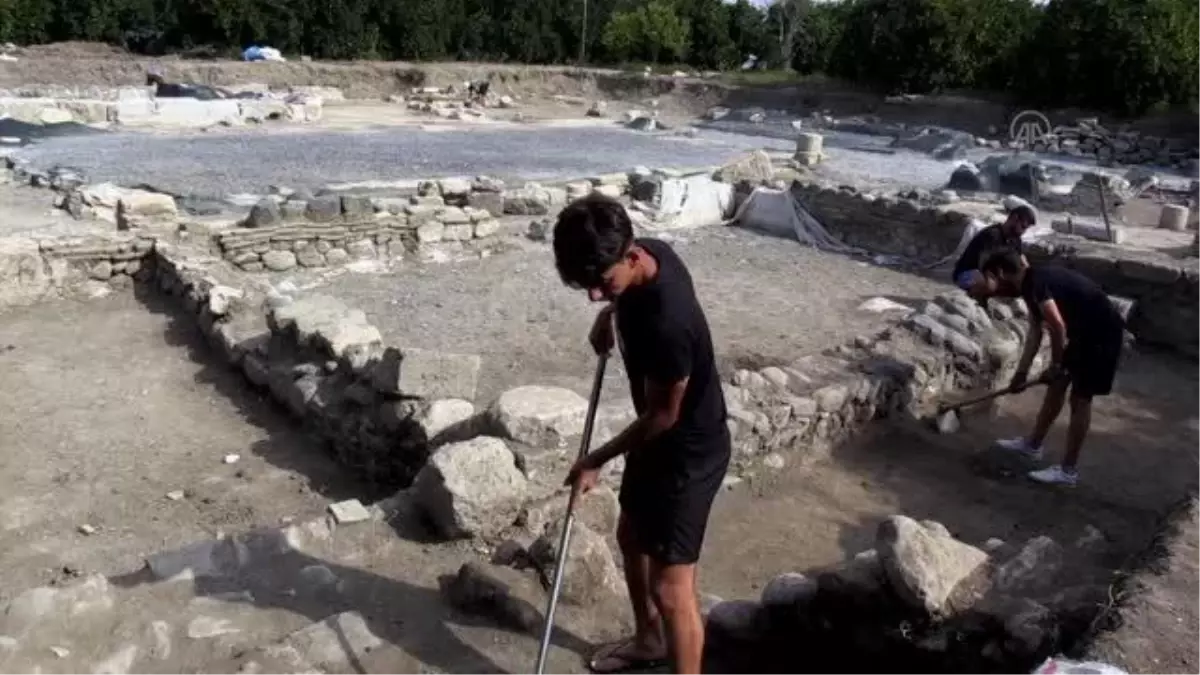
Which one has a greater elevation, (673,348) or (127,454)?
(673,348)

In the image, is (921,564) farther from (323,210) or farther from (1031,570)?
(323,210)

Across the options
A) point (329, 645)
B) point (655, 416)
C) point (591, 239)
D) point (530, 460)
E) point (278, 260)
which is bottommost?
point (278, 260)

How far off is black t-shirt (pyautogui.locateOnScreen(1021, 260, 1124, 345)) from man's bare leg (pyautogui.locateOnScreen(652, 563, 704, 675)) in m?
3.53

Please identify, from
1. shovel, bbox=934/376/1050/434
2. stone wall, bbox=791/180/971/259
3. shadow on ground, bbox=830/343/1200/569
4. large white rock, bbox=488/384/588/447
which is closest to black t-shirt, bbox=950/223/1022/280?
shadow on ground, bbox=830/343/1200/569

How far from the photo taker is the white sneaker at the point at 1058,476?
6.38 metres

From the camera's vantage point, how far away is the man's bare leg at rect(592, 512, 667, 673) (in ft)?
12.5

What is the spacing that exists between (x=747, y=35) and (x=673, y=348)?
1814 inches

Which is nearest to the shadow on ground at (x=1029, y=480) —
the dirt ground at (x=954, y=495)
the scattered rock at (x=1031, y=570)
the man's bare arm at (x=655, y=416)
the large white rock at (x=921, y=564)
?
the dirt ground at (x=954, y=495)

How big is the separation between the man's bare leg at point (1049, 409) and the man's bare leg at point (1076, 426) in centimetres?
13

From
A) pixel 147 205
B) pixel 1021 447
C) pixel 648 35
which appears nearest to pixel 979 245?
pixel 1021 447

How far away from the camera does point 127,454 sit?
658 centimetres

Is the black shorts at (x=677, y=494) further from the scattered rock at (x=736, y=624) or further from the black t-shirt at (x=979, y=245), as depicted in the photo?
the black t-shirt at (x=979, y=245)

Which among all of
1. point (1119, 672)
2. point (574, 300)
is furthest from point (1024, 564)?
point (574, 300)

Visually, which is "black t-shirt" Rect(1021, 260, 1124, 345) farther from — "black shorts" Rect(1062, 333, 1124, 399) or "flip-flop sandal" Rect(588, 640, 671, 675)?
"flip-flop sandal" Rect(588, 640, 671, 675)
